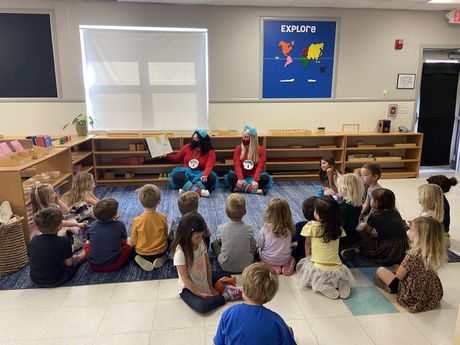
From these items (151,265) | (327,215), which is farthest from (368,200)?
(151,265)

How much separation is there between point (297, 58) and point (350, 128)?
5.14ft

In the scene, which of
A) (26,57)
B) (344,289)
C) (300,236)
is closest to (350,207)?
(300,236)

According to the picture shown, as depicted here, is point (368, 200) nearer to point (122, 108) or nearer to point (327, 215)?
point (327, 215)

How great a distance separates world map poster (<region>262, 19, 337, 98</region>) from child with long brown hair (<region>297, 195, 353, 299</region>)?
12.0 ft

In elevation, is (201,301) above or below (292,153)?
below

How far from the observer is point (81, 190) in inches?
142

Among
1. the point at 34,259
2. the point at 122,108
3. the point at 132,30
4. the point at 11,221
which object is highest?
the point at 132,30

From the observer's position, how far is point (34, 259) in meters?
2.38

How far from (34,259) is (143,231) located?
776 mm

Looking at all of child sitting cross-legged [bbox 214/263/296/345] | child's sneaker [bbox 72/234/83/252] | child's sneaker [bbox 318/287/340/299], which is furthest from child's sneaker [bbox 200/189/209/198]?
child sitting cross-legged [bbox 214/263/296/345]

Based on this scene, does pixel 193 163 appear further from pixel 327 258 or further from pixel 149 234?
pixel 327 258

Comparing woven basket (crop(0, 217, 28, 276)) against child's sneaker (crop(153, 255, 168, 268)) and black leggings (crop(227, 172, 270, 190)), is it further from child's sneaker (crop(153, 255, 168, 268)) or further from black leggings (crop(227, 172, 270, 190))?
black leggings (crop(227, 172, 270, 190))

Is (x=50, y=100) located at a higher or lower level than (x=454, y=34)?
lower

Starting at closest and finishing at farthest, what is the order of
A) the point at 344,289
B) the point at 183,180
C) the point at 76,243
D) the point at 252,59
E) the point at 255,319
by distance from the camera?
the point at 255,319
the point at 344,289
the point at 76,243
the point at 183,180
the point at 252,59
